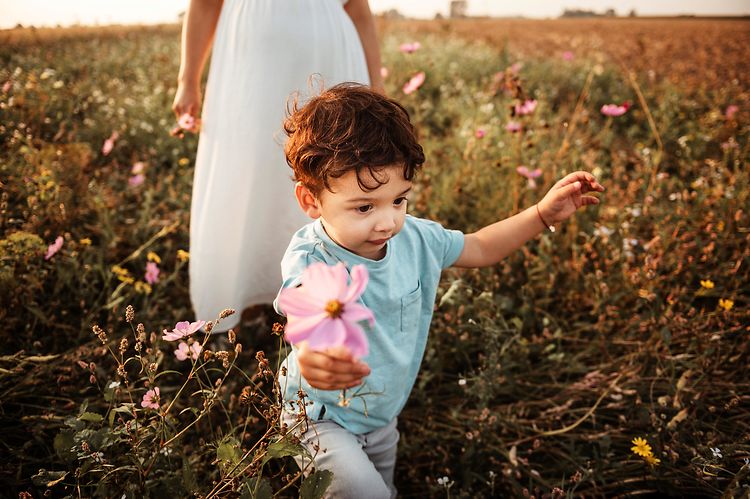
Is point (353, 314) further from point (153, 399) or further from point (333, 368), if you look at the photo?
point (153, 399)

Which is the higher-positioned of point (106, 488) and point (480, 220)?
point (480, 220)

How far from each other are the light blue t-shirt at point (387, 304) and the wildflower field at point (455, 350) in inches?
6.6

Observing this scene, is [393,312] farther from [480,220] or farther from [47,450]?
[480,220]

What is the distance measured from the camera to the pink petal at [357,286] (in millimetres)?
588

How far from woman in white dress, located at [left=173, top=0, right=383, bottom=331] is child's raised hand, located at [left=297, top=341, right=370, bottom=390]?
39.8 inches

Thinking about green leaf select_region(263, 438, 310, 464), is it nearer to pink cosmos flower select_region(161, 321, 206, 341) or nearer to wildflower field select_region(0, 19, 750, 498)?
wildflower field select_region(0, 19, 750, 498)

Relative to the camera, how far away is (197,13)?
173cm

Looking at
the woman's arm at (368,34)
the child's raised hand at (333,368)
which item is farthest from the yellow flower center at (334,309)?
the woman's arm at (368,34)

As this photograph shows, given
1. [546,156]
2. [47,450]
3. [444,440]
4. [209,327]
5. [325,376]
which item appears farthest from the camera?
[546,156]

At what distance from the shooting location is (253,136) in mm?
1675

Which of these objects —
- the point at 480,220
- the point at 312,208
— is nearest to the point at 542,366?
the point at 480,220

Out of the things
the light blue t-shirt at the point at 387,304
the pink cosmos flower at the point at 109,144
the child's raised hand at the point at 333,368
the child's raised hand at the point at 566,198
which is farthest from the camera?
the pink cosmos flower at the point at 109,144

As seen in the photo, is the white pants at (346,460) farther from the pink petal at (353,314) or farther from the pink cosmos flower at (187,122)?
the pink cosmos flower at (187,122)

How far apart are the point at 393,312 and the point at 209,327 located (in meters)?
0.41
